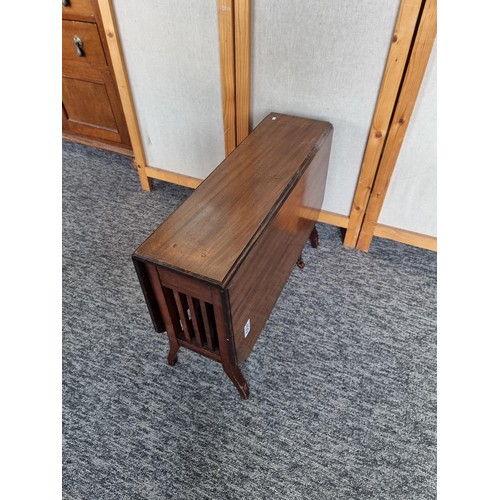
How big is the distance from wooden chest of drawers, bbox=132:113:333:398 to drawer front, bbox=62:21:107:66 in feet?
3.66

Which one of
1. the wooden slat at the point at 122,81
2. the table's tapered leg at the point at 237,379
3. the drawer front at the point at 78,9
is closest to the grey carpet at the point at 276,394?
the table's tapered leg at the point at 237,379

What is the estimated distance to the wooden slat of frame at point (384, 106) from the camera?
1074 mm

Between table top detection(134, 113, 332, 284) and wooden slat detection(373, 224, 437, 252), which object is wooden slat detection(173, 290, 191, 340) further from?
wooden slat detection(373, 224, 437, 252)

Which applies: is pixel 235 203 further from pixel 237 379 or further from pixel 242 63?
pixel 242 63

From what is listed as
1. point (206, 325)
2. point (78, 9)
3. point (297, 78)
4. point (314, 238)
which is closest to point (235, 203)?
point (206, 325)

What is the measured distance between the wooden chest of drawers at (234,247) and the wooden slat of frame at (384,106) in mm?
186

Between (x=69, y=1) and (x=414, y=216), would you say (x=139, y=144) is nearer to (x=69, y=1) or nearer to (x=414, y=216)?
(x=69, y=1)

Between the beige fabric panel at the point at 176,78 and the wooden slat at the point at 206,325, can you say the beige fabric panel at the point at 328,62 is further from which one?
the wooden slat at the point at 206,325

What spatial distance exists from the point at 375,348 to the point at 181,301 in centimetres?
77

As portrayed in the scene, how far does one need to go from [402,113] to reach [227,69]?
676 millimetres

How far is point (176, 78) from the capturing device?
154 centimetres

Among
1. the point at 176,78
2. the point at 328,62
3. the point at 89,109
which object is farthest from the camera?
the point at 89,109

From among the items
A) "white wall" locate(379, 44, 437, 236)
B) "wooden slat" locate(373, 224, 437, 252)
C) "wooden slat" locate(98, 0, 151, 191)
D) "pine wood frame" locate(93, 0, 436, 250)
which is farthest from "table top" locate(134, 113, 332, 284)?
"wooden slat" locate(98, 0, 151, 191)

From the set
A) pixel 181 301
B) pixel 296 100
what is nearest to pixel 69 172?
pixel 296 100
